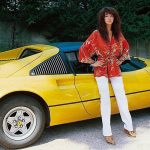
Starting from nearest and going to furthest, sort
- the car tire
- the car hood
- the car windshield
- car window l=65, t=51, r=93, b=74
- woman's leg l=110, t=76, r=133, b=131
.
→ the car tire → the car hood → woman's leg l=110, t=76, r=133, b=131 → car window l=65, t=51, r=93, b=74 → the car windshield

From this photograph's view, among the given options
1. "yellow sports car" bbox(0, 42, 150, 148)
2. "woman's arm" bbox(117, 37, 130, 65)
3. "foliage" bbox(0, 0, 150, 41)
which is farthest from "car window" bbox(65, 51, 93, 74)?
"foliage" bbox(0, 0, 150, 41)

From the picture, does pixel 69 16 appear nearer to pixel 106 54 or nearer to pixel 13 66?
pixel 106 54

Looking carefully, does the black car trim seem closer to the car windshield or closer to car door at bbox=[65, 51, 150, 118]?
car door at bbox=[65, 51, 150, 118]

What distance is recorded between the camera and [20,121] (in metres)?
4.37

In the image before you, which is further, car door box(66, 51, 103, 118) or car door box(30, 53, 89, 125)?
car door box(66, 51, 103, 118)

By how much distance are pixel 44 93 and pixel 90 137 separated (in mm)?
970

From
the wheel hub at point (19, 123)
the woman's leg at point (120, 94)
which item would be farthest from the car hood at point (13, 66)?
the woman's leg at point (120, 94)

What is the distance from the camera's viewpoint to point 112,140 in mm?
4523

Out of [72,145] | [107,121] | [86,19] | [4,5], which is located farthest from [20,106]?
[4,5]

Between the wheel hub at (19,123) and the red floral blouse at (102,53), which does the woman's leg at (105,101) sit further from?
the wheel hub at (19,123)

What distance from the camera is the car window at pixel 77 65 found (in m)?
4.77

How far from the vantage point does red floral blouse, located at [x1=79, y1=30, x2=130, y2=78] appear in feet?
14.9

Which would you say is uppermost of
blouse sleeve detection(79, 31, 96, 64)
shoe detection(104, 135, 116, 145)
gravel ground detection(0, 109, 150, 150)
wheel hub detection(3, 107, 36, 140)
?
blouse sleeve detection(79, 31, 96, 64)

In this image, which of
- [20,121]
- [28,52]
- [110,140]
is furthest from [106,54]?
[20,121]
